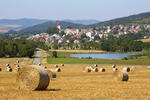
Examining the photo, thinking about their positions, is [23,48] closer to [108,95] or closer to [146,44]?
[146,44]

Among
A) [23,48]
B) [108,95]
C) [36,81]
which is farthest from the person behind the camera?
[23,48]

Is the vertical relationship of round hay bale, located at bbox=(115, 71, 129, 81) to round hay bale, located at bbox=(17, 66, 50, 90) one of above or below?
below

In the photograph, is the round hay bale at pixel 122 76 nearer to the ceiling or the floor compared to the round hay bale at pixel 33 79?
nearer to the floor

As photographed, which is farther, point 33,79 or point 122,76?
point 122,76

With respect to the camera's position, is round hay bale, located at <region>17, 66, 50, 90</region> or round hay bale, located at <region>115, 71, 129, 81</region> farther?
round hay bale, located at <region>115, 71, 129, 81</region>

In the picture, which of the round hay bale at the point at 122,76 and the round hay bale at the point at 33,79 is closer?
the round hay bale at the point at 33,79

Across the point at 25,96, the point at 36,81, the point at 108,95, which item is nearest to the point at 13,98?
the point at 25,96

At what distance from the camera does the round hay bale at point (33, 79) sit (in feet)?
71.2

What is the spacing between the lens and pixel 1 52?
4850 inches

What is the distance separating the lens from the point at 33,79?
858 inches

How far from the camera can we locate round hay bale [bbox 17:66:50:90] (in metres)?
21.7

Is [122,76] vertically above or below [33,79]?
below

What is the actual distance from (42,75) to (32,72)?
75 centimetres

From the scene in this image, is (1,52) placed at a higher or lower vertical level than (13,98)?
lower
